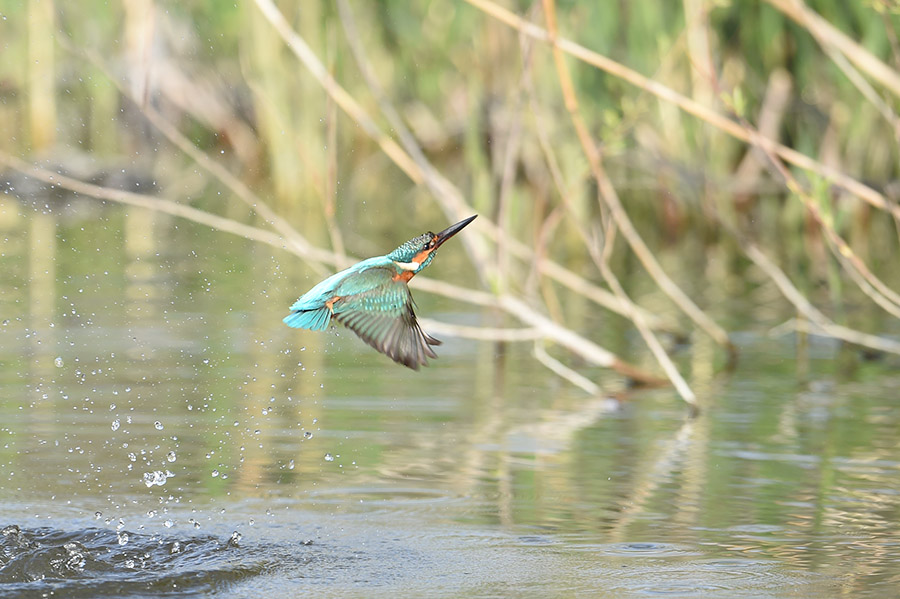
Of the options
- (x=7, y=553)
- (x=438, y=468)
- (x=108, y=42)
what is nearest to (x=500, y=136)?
(x=108, y=42)

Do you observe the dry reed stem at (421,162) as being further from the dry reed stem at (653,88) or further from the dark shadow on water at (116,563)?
the dark shadow on water at (116,563)

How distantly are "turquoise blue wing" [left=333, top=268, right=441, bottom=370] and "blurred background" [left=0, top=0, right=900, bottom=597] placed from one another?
52cm

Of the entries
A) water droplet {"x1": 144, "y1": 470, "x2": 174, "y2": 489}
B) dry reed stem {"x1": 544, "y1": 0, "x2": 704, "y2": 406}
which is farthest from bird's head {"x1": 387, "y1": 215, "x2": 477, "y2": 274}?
dry reed stem {"x1": 544, "y1": 0, "x2": 704, "y2": 406}

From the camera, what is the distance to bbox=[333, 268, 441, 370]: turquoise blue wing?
10.8 ft

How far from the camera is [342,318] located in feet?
11.0

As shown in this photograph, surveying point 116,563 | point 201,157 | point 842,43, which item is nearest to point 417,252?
point 116,563

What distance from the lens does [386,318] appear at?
3307 millimetres

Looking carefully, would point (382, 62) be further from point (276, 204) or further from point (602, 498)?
point (602, 498)

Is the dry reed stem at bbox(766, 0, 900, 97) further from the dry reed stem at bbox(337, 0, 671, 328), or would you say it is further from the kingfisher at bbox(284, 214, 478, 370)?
the kingfisher at bbox(284, 214, 478, 370)

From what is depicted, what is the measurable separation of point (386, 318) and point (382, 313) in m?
0.01

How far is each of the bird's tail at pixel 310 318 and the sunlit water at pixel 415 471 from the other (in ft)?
1.88

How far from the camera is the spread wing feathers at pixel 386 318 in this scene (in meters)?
3.29

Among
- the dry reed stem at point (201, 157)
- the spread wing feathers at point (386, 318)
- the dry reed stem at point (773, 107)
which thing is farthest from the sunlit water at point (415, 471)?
the dry reed stem at point (773, 107)

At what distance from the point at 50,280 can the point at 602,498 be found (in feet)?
16.1
